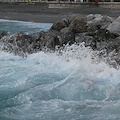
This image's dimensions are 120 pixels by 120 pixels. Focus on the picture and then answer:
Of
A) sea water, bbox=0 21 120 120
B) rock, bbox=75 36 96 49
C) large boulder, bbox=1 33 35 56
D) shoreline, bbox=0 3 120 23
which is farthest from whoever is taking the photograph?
shoreline, bbox=0 3 120 23

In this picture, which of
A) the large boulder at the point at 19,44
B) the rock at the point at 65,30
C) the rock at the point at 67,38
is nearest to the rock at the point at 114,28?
the rock at the point at 67,38

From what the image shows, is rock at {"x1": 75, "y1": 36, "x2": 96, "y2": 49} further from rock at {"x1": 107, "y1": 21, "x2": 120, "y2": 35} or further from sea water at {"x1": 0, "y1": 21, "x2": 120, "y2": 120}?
rock at {"x1": 107, "y1": 21, "x2": 120, "y2": 35}

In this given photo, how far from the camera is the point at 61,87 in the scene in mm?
9336

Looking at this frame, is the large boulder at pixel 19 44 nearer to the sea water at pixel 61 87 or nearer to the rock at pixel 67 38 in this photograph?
the sea water at pixel 61 87

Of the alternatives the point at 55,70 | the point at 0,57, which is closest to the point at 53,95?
the point at 55,70

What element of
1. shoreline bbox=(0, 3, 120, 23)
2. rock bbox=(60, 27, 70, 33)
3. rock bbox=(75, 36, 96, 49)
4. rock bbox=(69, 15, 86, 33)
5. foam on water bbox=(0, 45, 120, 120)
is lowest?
foam on water bbox=(0, 45, 120, 120)

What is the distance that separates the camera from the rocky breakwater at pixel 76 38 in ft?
40.5

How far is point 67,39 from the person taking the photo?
13.5m

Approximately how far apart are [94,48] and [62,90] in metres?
4.08

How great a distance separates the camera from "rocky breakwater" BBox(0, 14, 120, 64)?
486 inches

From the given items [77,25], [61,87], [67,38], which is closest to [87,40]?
[67,38]

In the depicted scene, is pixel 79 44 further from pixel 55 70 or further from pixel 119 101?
pixel 119 101

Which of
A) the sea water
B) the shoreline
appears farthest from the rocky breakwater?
the shoreline

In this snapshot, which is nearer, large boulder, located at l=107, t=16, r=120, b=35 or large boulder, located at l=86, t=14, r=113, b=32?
large boulder, located at l=107, t=16, r=120, b=35
